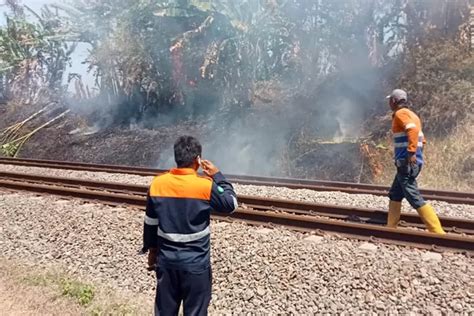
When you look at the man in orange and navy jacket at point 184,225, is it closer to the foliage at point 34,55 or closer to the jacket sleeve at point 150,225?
the jacket sleeve at point 150,225

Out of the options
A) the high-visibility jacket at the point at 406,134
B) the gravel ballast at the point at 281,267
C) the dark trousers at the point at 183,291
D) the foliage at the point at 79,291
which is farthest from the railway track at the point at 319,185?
the dark trousers at the point at 183,291

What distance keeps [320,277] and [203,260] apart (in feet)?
6.27

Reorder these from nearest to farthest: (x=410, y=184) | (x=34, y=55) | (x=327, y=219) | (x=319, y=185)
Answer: (x=410, y=184), (x=327, y=219), (x=319, y=185), (x=34, y=55)

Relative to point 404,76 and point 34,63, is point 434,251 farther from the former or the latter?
point 34,63

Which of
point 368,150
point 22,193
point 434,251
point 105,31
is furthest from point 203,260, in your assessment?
point 105,31

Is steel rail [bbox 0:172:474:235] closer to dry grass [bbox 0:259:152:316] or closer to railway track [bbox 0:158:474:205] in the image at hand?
railway track [bbox 0:158:474:205]

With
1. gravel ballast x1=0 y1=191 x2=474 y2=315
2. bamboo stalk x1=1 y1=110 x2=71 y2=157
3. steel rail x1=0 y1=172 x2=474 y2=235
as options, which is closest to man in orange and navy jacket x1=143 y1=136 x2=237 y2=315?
gravel ballast x1=0 y1=191 x2=474 y2=315

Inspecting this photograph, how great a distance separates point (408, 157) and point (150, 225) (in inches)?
155

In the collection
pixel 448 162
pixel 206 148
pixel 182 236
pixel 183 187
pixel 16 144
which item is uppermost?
pixel 183 187

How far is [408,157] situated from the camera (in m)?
6.17

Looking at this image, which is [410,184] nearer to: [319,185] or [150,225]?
[150,225]

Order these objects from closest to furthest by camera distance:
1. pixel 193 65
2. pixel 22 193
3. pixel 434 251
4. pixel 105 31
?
1. pixel 434 251
2. pixel 22 193
3. pixel 193 65
4. pixel 105 31

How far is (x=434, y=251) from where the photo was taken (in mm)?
5406

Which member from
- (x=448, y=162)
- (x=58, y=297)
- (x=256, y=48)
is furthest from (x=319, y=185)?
(x=256, y=48)
